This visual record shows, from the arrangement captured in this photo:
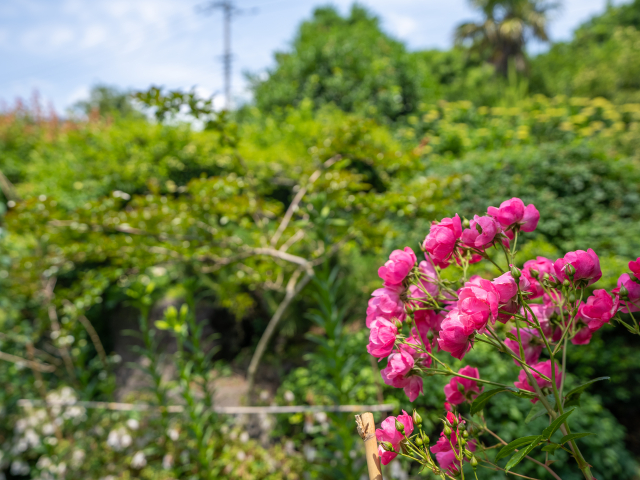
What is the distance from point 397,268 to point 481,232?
152mm

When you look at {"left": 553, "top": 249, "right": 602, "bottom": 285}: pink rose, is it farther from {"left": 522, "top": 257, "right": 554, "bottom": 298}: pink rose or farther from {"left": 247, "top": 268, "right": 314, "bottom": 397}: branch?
{"left": 247, "top": 268, "right": 314, "bottom": 397}: branch

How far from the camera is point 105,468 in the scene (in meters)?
2.83

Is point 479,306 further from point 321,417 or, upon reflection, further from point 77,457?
point 77,457

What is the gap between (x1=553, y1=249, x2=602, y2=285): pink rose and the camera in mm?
565

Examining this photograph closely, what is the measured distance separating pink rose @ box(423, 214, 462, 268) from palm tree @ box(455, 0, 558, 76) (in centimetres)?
1769

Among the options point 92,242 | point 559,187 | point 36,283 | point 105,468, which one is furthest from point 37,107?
point 559,187

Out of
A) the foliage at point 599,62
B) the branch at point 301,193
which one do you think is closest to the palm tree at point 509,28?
the foliage at point 599,62

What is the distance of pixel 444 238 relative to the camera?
1.91 ft

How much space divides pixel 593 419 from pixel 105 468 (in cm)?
355

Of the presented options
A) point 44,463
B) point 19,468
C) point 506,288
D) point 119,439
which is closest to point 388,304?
point 506,288

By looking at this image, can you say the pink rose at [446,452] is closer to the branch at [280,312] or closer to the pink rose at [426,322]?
the pink rose at [426,322]

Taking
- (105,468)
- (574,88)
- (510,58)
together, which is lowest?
(105,468)

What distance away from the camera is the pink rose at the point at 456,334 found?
1.69 ft

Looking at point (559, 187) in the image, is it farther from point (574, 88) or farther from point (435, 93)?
point (574, 88)
